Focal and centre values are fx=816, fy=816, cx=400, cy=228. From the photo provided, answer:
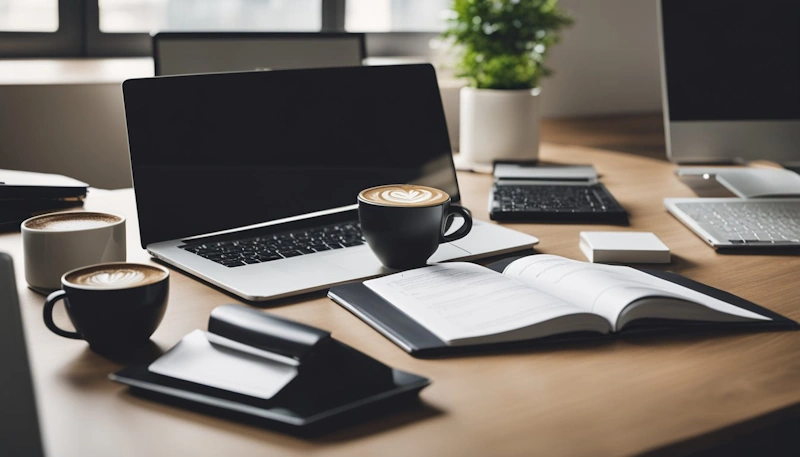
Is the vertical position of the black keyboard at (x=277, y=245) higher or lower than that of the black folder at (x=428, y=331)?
higher

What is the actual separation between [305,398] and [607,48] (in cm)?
215

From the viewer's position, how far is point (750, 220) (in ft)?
3.85

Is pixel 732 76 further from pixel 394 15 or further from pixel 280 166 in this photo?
pixel 394 15

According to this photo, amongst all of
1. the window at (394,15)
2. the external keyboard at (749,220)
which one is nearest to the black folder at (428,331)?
the external keyboard at (749,220)

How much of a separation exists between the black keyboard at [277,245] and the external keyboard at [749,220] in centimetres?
50

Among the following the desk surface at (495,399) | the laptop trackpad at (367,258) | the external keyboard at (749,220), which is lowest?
the desk surface at (495,399)

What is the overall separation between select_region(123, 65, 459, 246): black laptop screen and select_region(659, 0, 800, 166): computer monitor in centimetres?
54

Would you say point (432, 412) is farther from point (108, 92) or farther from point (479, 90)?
point (108, 92)

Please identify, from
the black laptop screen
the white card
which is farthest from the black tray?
the black laptop screen

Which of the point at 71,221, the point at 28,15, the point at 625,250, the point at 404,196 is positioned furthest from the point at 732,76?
the point at 28,15

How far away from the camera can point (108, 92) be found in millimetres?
1660

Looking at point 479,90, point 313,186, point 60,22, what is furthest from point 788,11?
point 60,22

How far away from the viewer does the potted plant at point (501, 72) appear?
64.4 inches

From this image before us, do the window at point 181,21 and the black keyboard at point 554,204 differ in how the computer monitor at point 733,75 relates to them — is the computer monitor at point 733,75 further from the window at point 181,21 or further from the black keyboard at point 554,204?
the window at point 181,21
